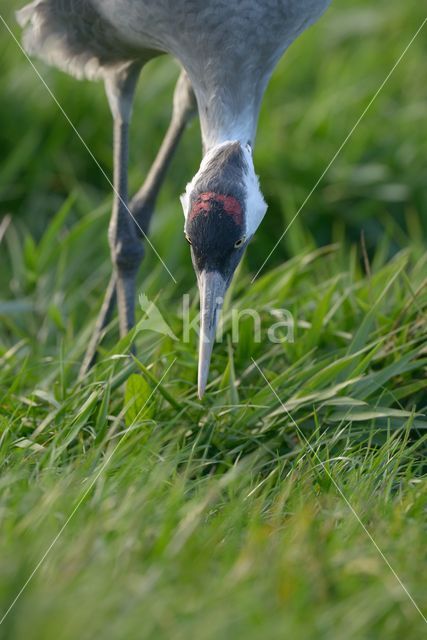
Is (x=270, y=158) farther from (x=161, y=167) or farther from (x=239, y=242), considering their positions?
(x=239, y=242)

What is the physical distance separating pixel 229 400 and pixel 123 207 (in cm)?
117

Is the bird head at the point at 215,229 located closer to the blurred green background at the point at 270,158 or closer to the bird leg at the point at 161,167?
the bird leg at the point at 161,167

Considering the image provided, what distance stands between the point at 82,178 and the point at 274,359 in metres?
2.19

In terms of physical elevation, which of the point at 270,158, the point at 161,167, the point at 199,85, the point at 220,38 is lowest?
the point at 270,158

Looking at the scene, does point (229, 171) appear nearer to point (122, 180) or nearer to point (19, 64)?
point (122, 180)

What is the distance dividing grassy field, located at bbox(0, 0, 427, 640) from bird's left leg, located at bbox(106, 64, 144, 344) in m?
0.17

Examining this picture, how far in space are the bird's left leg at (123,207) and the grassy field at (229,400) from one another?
17 centimetres

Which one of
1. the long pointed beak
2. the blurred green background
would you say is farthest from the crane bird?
the blurred green background

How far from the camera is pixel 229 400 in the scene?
12.2 ft

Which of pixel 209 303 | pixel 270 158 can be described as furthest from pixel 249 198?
pixel 270 158

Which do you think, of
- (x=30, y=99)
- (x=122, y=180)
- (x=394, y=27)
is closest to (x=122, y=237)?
(x=122, y=180)

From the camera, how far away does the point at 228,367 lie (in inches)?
149

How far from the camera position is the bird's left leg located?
4465 millimetres

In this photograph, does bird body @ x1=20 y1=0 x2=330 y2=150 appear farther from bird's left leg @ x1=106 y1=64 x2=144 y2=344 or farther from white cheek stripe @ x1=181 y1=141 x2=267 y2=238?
bird's left leg @ x1=106 y1=64 x2=144 y2=344
